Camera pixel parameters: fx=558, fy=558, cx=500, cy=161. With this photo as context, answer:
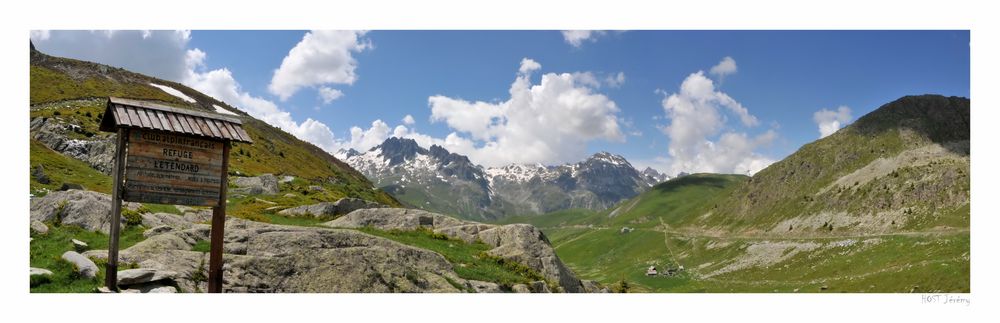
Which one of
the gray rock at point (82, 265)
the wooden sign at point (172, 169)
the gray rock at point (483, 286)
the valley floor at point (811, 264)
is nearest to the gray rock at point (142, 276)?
the gray rock at point (82, 265)

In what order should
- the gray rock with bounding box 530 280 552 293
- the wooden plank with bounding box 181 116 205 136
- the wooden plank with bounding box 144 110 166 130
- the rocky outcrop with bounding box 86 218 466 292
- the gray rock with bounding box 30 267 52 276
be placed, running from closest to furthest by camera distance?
the gray rock with bounding box 30 267 52 276
the wooden plank with bounding box 144 110 166 130
the wooden plank with bounding box 181 116 205 136
the rocky outcrop with bounding box 86 218 466 292
the gray rock with bounding box 530 280 552 293

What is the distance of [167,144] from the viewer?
22.9m

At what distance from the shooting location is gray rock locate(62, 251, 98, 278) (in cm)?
2334

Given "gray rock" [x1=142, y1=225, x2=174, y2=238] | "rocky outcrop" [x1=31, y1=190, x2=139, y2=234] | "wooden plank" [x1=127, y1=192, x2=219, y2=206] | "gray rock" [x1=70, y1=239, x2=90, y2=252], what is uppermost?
"wooden plank" [x1=127, y1=192, x2=219, y2=206]

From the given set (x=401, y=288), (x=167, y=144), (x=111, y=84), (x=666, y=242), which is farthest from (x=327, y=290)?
(x=666, y=242)

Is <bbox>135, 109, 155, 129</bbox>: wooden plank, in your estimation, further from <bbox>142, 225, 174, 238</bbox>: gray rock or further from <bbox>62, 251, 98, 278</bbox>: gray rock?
<bbox>142, 225, 174, 238</bbox>: gray rock

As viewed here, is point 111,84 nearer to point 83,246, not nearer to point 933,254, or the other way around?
point 83,246

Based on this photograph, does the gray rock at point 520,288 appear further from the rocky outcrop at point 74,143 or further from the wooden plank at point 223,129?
the rocky outcrop at point 74,143

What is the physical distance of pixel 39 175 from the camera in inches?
2315

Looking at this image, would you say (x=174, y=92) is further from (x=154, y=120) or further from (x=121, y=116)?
(x=121, y=116)

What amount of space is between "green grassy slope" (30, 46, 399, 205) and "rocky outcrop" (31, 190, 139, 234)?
5366cm

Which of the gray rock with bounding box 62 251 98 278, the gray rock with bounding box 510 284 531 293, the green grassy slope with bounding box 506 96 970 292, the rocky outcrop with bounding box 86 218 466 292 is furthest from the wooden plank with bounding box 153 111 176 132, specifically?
the green grassy slope with bounding box 506 96 970 292
